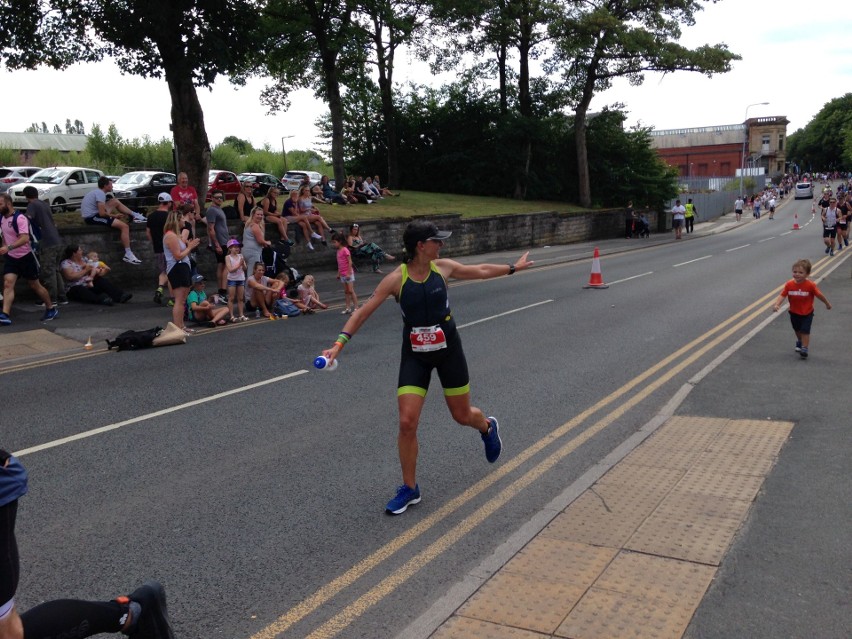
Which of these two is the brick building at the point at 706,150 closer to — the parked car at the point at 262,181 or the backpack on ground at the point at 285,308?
the parked car at the point at 262,181

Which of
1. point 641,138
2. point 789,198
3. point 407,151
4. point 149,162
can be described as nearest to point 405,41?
point 407,151

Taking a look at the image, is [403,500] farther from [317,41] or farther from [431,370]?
[317,41]

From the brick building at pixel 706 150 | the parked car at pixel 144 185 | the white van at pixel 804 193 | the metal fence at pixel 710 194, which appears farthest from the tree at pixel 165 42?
the brick building at pixel 706 150

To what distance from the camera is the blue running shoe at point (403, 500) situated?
531cm

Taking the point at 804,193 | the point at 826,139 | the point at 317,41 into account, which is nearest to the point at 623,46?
the point at 317,41

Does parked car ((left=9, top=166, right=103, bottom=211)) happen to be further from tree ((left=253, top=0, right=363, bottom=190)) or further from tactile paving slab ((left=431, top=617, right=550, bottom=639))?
tactile paving slab ((left=431, top=617, right=550, bottom=639))

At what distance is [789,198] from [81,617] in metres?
99.4

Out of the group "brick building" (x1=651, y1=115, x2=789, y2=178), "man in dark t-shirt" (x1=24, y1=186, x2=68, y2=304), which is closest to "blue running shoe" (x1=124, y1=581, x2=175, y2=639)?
"man in dark t-shirt" (x1=24, y1=186, x2=68, y2=304)

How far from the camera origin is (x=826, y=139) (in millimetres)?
126938

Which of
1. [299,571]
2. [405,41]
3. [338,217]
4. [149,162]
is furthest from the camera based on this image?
[149,162]

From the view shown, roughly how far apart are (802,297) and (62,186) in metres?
23.5

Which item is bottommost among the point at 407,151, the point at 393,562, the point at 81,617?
the point at 393,562

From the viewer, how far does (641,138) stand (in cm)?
4541

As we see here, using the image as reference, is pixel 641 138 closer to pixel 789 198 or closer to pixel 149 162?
pixel 149 162
